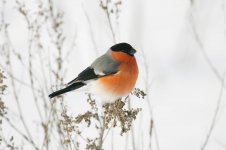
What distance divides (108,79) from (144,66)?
259 cm

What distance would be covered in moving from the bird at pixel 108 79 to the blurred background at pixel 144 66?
0.76 meters

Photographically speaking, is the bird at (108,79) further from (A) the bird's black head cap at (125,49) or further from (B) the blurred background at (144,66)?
(B) the blurred background at (144,66)

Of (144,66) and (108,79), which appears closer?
(108,79)

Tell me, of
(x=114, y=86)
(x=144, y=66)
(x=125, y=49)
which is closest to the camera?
(x=114, y=86)

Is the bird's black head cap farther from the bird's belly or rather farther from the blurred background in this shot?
the blurred background

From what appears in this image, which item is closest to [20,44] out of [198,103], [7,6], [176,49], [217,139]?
[7,6]

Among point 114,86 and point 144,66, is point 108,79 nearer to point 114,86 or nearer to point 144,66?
point 114,86

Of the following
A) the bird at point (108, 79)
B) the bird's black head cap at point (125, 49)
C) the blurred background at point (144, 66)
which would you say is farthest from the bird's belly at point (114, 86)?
the blurred background at point (144, 66)

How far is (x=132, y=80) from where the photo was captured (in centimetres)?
303

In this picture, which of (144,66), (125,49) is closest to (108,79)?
(125,49)

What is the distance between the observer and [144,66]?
18.3ft

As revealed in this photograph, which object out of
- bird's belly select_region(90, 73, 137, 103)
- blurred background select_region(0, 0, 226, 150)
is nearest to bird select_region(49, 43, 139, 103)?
bird's belly select_region(90, 73, 137, 103)

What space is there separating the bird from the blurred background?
0.76m

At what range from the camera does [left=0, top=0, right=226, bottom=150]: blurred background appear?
4.43m
